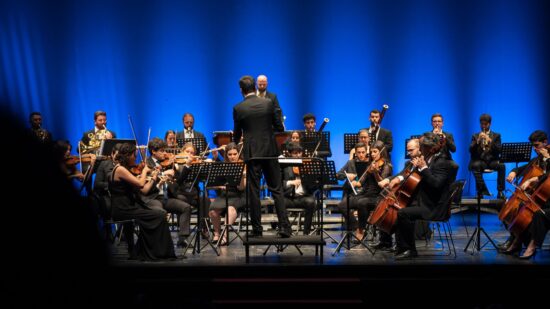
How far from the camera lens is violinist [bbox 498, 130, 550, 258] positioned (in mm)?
5621

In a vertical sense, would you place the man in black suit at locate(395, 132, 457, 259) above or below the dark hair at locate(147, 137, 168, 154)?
below

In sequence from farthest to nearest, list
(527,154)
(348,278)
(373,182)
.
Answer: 1. (527,154)
2. (373,182)
3. (348,278)

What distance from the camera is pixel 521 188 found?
5.80 meters

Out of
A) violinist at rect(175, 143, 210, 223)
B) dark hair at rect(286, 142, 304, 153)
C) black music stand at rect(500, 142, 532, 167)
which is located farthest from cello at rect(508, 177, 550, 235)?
violinist at rect(175, 143, 210, 223)

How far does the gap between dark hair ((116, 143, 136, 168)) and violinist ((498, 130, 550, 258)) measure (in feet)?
11.7

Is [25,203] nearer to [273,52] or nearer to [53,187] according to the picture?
[53,187]

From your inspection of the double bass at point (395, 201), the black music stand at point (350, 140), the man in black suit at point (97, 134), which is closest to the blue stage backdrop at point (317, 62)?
the man in black suit at point (97, 134)

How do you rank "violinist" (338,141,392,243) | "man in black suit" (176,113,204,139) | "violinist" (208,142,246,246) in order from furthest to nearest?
"man in black suit" (176,113,204,139)
"violinist" (208,142,246,246)
"violinist" (338,141,392,243)

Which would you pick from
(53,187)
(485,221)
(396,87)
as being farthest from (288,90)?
(53,187)

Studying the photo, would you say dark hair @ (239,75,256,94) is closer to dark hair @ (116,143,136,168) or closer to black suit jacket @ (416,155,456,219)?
dark hair @ (116,143,136,168)

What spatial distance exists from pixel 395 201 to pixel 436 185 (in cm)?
44

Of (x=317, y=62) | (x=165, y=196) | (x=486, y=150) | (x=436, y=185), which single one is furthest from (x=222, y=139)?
A: (x=486, y=150)

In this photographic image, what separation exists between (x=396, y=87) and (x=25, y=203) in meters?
10.6

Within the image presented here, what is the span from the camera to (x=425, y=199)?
5875mm
